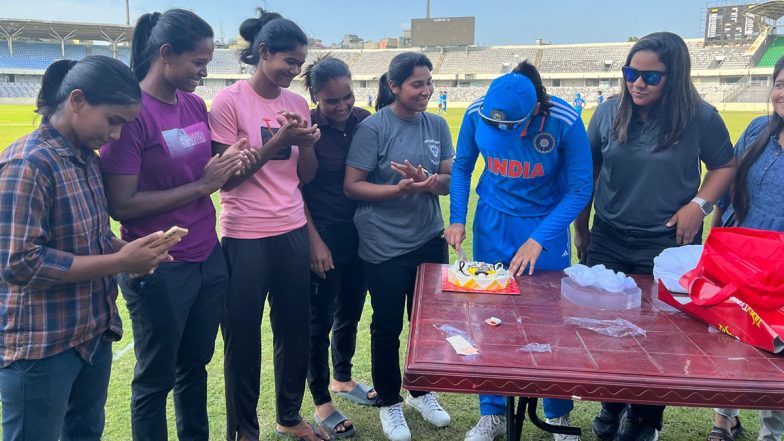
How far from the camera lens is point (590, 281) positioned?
2.03 m

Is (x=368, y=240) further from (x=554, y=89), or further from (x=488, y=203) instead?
(x=554, y=89)

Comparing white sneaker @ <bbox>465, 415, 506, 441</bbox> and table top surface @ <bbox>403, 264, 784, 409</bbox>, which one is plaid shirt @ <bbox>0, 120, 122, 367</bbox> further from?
white sneaker @ <bbox>465, 415, 506, 441</bbox>

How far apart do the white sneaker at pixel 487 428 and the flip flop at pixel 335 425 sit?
59cm

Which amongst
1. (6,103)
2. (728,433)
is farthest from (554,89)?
(728,433)

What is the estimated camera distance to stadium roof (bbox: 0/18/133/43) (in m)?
40.7

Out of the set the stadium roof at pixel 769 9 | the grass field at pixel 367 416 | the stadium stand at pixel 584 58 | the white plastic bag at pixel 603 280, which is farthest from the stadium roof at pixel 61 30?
the stadium roof at pixel 769 9

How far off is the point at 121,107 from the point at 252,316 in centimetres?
109

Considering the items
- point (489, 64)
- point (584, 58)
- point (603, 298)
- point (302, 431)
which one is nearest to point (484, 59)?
point (489, 64)

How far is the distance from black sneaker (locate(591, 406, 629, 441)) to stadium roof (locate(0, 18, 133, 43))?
44.6 metres

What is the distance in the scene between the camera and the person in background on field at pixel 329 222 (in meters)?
2.80

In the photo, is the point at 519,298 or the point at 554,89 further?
the point at 554,89

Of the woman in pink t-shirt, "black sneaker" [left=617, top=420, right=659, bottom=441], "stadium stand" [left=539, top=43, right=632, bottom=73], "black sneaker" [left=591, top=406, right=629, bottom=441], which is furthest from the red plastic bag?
"stadium stand" [left=539, top=43, right=632, bottom=73]

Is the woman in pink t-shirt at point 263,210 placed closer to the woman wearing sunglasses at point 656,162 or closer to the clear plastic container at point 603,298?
the clear plastic container at point 603,298

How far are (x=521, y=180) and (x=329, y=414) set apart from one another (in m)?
1.52
